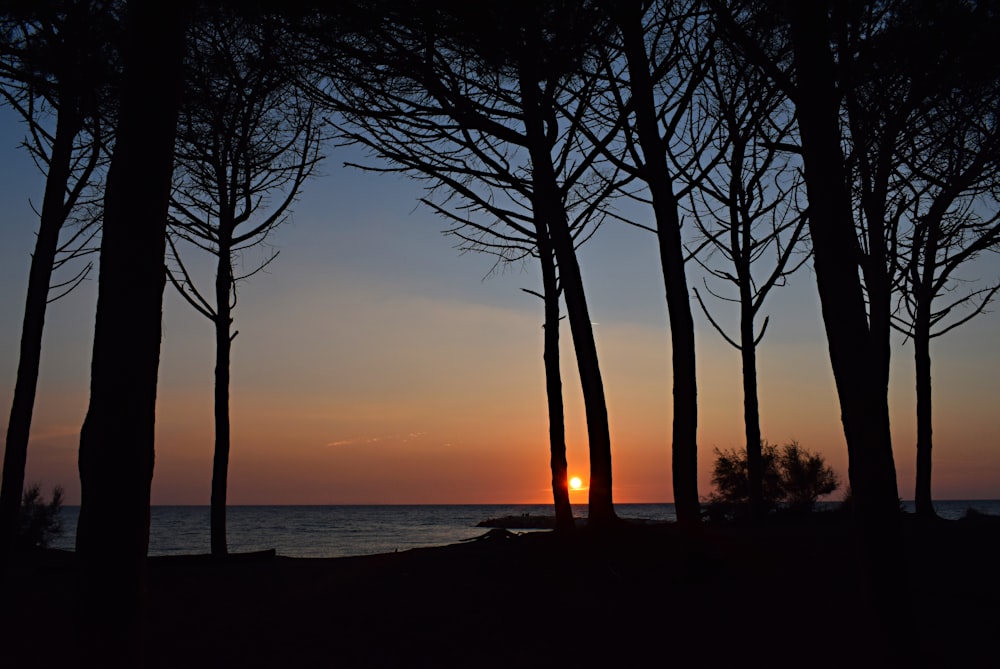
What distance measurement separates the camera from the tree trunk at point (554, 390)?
1123 centimetres

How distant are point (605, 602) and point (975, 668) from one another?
296 centimetres

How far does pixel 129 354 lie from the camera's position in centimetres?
466

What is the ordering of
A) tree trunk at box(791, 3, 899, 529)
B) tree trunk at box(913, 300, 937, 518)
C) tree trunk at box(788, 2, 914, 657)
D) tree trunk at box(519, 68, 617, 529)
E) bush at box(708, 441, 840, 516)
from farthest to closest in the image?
bush at box(708, 441, 840, 516) → tree trunk at box(913, 300, 937, 518) → tree trunk at box(519, 68, 617, 529) → tree trunk at box(791, 3, 899, 529) → tree trunk at box(788, 2, 914, 657)

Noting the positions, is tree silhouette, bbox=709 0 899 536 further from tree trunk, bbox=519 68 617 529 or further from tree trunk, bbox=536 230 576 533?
tree trunk, bbox=536 230 576 533

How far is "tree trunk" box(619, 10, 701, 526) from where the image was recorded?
9.02 m

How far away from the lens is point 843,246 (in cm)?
617

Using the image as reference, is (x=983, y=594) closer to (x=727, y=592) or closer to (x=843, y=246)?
(x=727, y=592)

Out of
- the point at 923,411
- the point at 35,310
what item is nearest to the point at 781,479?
the point at 923,411

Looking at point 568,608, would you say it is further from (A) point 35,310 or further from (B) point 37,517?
(B) point 37,517

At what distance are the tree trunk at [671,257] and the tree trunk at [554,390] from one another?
2432 millimetres

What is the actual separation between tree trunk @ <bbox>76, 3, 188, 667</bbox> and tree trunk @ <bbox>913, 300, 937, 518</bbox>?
13623 millimetres

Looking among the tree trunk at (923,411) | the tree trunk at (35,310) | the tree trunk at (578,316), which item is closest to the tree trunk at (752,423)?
the tree trunk at (923,411)

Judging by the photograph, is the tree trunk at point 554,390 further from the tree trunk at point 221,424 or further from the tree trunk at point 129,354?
the tree trunk at point 129,354

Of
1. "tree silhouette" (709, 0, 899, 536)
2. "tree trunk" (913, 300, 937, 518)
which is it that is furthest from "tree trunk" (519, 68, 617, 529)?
"tree trunk" (913, 300, 937, 518)
